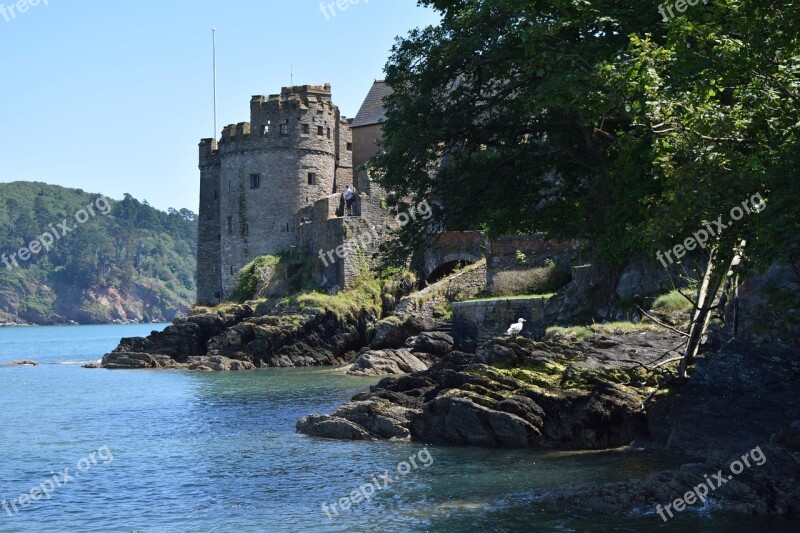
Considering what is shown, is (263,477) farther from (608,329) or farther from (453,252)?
(453,252)

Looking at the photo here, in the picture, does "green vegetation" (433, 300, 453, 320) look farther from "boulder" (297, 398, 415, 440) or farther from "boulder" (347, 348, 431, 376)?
"boulder" (297, 398, 415, 440)

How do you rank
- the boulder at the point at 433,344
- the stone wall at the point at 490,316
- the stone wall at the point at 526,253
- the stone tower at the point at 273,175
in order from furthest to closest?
1. the stone tower at the point at 273,175
2. the boulder at the point at 433,344
3. the stone wall at the point at 526,253
4. the stone wall at the point at 490,316

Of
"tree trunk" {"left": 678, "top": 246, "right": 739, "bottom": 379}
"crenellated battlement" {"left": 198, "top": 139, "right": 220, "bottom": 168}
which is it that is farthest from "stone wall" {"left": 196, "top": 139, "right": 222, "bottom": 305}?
"tree trunk" {"left": 678, "top": 246, "right": 739, "bottom": 379}

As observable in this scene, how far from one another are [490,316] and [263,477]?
21.1 m

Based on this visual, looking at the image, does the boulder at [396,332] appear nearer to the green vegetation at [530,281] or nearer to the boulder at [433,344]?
the boulder at [433,344]

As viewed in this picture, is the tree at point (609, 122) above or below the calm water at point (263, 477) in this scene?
above

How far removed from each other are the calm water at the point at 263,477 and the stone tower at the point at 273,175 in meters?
30.1

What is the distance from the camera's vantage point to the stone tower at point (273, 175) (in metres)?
60.7

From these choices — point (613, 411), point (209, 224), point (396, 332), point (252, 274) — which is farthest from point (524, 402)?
point (209, 224)

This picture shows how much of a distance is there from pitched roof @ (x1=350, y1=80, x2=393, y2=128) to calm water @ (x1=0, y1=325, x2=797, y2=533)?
118ft

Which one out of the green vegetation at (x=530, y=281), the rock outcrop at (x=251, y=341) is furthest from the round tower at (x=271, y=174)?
the green vegetation at (x=530, y=281)

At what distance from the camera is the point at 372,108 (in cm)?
6556

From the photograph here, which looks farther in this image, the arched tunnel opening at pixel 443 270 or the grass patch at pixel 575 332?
the arched tunnel opening at pixel 443 270

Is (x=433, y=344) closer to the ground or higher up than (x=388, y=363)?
higher up
